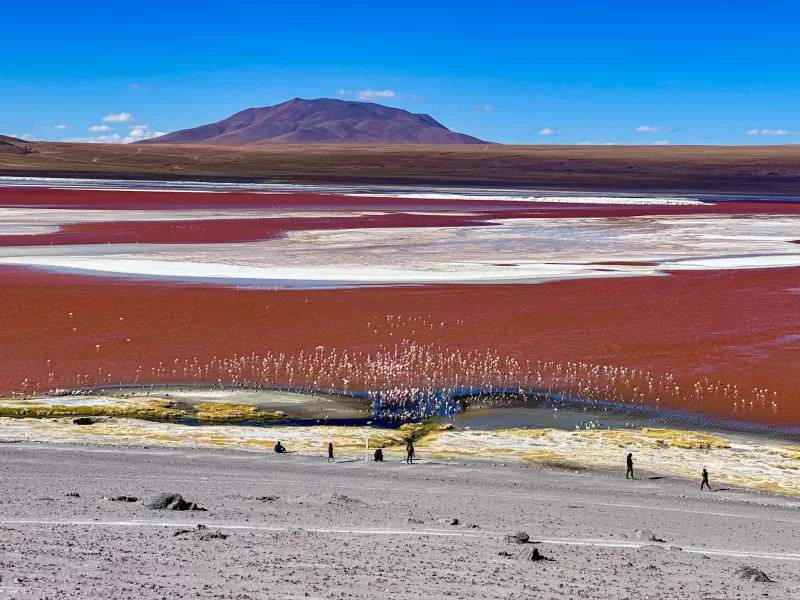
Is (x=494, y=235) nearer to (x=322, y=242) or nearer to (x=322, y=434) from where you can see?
(x=322, y=242)

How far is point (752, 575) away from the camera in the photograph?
18.0m

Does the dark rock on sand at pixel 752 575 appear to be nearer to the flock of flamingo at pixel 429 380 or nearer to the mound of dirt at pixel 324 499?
the mound of dirt at pixel 324 499

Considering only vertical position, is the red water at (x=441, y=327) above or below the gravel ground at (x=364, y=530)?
above

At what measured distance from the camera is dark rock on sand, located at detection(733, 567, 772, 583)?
706 inches

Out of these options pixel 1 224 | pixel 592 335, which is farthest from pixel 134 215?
pixel 592 335

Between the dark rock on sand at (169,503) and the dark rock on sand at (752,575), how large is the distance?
11.0 metres

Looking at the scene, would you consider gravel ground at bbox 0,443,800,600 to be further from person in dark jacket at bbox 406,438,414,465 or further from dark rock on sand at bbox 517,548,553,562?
person in dark jacket at bbox 406,438,414,465

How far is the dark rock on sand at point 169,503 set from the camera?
71.1 feet

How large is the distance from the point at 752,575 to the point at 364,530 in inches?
293

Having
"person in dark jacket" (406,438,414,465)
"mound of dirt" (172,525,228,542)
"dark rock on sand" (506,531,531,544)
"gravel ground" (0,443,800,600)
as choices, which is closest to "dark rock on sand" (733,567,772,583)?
"gravel ground" (0,443,800,600)

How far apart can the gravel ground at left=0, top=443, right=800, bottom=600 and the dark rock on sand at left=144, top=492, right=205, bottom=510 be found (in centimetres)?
32

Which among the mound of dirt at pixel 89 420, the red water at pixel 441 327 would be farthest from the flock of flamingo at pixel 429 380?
the mound of dirt at pixel 89 420

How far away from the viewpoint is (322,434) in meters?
30.8

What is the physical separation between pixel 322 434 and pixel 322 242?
1944 inches
